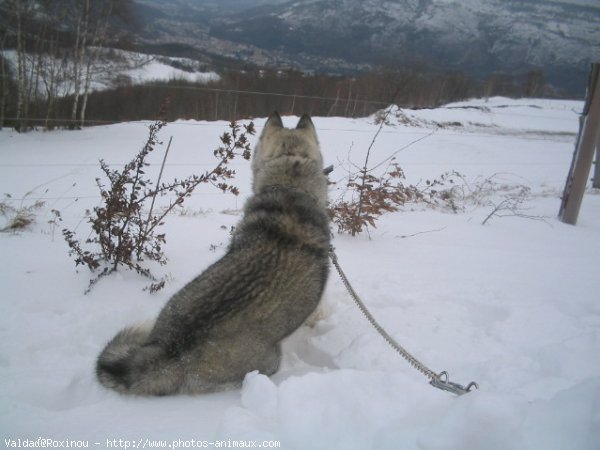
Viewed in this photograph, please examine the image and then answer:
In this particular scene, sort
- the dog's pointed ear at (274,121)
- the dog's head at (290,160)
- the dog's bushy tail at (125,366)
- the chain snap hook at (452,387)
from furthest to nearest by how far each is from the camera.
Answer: the dog's pointed ear at (274,121), the dog's head at (290,160), the dog's bushy tail at (125,366), the chain snap hook at (452,387)

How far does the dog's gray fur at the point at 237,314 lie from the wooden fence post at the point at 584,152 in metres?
5.78

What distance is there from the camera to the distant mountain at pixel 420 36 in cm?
4053

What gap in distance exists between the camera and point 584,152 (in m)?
6.25

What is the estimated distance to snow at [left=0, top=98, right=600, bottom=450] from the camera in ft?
4.96

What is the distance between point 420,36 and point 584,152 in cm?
6438

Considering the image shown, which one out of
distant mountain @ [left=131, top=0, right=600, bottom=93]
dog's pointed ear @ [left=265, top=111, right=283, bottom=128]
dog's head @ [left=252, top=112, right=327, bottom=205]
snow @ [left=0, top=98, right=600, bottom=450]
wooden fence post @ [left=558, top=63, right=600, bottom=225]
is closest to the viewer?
snow @ [left=0, top=98, right=600, bottom=450]

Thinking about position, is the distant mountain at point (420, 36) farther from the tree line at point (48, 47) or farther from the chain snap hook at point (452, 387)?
the chain snap hook at point (452, 387)

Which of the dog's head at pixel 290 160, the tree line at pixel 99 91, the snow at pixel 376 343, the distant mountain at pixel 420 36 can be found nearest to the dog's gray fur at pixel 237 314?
the snow at pixel 376 343

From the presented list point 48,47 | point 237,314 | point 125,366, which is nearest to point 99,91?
point 48,47

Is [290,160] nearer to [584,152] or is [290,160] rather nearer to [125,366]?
[125,366]

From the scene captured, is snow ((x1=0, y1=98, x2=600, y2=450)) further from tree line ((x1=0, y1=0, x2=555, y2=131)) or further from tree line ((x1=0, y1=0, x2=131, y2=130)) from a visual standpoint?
tree line ((x1=0, y1=0, x2=131, y2=130))

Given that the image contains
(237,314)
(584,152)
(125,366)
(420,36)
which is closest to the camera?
(125,366)

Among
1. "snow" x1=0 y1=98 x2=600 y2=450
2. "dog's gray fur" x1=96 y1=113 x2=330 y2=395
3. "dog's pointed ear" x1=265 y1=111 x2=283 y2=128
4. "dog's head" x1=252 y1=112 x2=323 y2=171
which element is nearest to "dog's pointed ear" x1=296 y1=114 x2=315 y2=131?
"dog's head" x1=252 y1=112 x2=323 y2=171

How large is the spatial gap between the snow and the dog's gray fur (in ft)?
0.46
